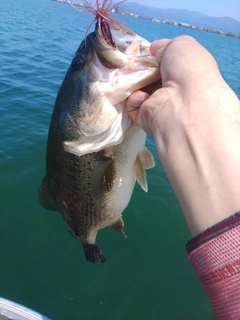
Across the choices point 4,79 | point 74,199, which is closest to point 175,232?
point 74,199

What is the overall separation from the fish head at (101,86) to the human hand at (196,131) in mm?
148

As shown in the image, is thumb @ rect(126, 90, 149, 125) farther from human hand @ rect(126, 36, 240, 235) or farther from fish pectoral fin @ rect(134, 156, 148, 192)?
fish pectoral fin @ rect(134, 156, 148, 192)

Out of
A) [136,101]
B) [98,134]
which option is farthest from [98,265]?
[136,101]

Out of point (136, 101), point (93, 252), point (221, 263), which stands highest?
point (136, 101)

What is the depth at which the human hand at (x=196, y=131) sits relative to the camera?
3.92 feet

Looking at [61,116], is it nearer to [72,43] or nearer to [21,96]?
[21,96]

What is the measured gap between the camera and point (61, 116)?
2.10 m

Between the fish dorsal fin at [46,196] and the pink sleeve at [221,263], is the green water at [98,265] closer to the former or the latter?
the fish dorsal fin at [46,196]

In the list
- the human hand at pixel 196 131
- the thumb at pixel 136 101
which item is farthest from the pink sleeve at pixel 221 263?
the thumb at pixel 136 101

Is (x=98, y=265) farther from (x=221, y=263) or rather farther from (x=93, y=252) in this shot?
(x=221, y=263)

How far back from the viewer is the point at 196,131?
1.38 m

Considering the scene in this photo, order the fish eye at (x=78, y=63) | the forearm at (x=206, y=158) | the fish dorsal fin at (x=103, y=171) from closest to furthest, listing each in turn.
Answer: the forearm at (x=206, y=158) → the fish eye at (x=78, y=63) → the fish dorsal fin at (x=103, y=171)

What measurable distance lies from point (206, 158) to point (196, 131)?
0.17 m

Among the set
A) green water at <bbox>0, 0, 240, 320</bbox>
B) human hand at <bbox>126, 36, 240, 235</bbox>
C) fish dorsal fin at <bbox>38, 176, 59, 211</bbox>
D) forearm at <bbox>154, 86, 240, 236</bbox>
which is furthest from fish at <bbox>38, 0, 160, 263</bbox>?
green water at <bbox>0, 0, 240, 320</bbox>
